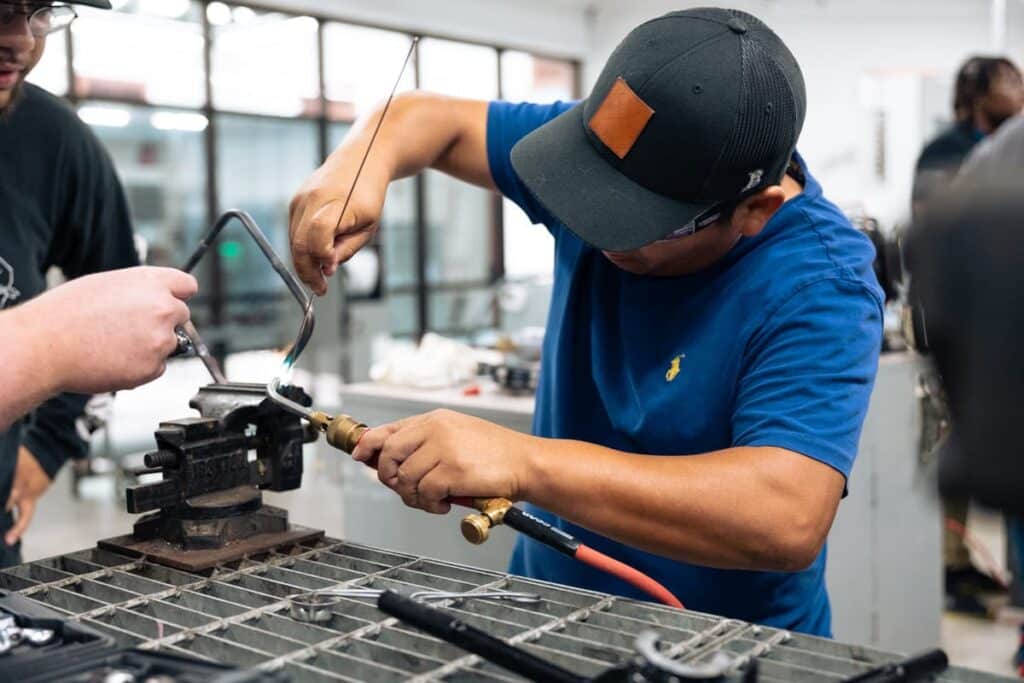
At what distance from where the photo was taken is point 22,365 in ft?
2.77

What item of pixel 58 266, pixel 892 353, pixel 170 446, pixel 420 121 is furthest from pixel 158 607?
pixel 892 353

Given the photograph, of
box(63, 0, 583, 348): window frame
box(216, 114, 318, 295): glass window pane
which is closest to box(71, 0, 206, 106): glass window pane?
box(63, 0, 583, 348): window frame

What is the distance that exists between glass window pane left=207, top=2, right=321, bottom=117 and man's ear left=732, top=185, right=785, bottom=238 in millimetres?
5819

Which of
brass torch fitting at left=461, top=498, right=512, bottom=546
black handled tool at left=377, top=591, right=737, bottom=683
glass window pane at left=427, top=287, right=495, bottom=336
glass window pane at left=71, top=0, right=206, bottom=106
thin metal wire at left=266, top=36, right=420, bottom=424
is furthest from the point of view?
glass window pane at left=427, top=287, right=495, bottom=336

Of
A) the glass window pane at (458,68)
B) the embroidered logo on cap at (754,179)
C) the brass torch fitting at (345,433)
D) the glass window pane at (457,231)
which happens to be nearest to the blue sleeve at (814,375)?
the embroidered logo on cap at (754,179)

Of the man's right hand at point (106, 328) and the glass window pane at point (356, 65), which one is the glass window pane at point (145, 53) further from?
the man's right hand at point (106, 328)

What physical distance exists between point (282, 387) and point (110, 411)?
0.84 m

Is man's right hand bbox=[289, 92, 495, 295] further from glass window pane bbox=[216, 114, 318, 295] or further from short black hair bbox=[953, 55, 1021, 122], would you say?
glass window pane bbox=[216, 114, 318, 295]

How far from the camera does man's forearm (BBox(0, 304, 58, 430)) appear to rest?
0.84m

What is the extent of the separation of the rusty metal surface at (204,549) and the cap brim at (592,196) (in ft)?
1.53

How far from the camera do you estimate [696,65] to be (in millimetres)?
1021

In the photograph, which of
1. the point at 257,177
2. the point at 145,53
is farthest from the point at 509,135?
the point at 257,177

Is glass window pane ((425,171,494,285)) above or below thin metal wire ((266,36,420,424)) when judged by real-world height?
above

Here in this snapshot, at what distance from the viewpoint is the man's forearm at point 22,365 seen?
84 cm
